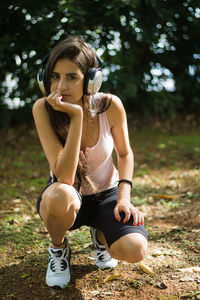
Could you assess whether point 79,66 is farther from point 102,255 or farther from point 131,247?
point 102,255

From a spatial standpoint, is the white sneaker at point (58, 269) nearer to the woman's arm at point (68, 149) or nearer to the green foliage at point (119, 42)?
the woman's arm at point (68, 149)

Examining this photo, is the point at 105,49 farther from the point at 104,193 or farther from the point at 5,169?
the point at 104,193

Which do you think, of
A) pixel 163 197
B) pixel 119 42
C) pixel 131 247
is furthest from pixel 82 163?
pixel 119 42

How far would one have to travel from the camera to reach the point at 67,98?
2385 millimetres

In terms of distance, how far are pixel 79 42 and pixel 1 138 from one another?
16.4 feet

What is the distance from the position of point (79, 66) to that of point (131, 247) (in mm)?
1187

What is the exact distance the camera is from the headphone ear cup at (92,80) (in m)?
2.32

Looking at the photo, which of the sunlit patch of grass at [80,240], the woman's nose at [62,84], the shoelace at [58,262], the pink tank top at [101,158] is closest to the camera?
the woman's nose at [62,84]

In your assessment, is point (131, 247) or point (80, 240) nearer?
point (131, 247)

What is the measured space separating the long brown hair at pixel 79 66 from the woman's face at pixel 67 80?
27 millimetres

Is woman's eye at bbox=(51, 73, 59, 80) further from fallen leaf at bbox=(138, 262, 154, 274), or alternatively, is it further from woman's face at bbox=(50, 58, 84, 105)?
fallen leaf at bbox=(138, 262, 154, 274)

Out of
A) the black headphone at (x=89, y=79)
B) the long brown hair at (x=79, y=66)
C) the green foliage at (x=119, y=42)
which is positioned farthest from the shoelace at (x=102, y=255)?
the green foliage at (x=119, y=42)

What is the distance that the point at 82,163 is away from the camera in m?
2.53

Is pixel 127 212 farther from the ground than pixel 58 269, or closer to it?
farther from the ground
